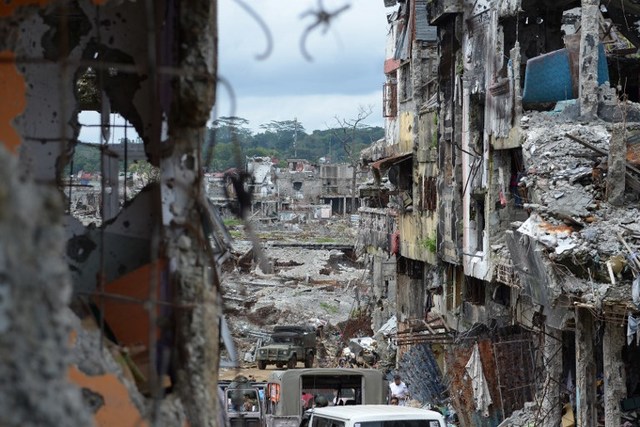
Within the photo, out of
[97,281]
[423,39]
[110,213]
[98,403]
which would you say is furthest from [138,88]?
[423,39]

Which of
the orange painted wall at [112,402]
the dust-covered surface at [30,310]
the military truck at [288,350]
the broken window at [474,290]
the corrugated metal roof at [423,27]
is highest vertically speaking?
the corrugated metal roof at [423,27]

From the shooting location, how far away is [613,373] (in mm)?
19266

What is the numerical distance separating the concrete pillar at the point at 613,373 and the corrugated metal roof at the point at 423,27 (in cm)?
1865

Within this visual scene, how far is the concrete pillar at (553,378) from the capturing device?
22484 millimetres

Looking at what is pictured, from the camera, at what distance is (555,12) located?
28.0m

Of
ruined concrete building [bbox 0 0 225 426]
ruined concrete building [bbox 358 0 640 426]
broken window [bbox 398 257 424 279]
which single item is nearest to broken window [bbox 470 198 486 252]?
ruined concrete building [bbox 358 0 640 426]

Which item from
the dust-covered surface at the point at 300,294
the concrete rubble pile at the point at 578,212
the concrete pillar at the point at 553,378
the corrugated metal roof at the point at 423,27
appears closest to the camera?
the concrete rubble pile at the point at 578,212

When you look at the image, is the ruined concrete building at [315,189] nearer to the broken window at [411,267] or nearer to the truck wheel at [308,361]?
the broken window at [411,267]


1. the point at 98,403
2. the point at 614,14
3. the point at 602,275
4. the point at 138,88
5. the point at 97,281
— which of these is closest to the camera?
the point at 98,403

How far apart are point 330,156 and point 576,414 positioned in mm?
148719

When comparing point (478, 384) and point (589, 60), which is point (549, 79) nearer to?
point (589, 60)

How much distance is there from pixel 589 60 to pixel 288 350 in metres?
18.9

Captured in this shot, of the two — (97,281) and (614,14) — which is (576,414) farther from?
(97,281)

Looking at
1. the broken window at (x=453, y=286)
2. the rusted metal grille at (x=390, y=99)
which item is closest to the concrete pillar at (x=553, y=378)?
the broken window at (x=453, y=286)
